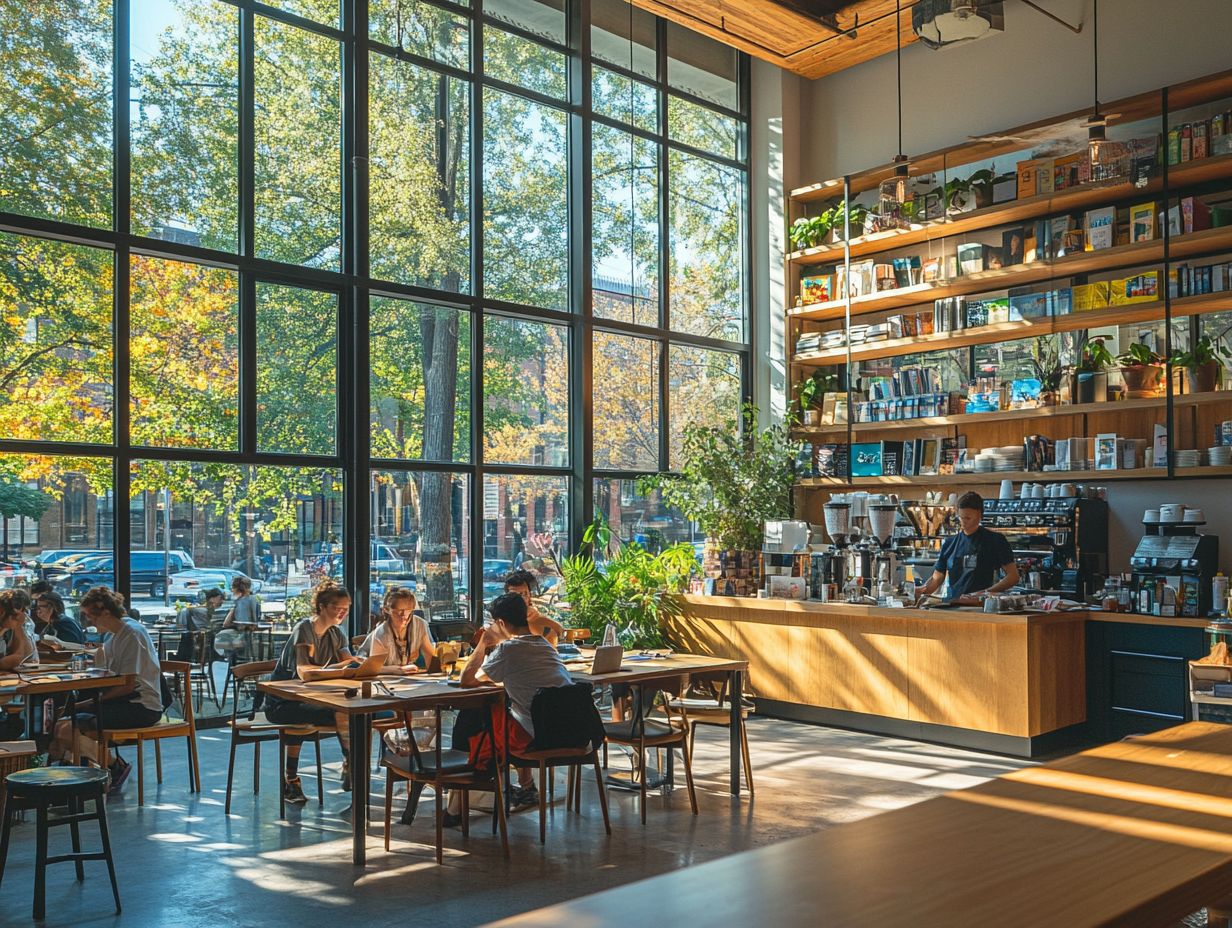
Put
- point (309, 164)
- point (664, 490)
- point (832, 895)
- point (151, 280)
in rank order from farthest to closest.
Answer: point (664, 490) < point (309, 164) < point (151, 280) < point (832, 895)

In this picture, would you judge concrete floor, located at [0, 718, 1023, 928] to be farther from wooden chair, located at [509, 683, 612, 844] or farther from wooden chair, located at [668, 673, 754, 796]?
wooden chair, located at [509, 683, 612, 844]

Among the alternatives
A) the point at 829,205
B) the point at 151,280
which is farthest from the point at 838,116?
the point at 151,280

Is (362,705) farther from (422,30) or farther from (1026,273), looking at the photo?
(1026,273)

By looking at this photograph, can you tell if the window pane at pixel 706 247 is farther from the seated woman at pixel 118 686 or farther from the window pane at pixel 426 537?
the seated woman at pixel 118 686

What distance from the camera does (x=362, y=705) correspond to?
194 inches

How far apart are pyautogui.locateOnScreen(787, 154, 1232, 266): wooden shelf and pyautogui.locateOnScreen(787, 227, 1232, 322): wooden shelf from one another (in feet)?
1.54

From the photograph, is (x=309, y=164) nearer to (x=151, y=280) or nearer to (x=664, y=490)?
(x=151, y=280)

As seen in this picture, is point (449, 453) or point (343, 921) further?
point (449, 453)

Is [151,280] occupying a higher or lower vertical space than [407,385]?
higher


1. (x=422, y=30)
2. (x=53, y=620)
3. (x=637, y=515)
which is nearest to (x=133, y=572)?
(x=53, y=620)

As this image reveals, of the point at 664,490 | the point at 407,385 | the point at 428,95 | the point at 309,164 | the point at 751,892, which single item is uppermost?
the point at 428,95

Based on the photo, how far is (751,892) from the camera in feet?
5.17

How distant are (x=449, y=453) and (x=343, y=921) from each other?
213 inches

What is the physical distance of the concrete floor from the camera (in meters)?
4.48
